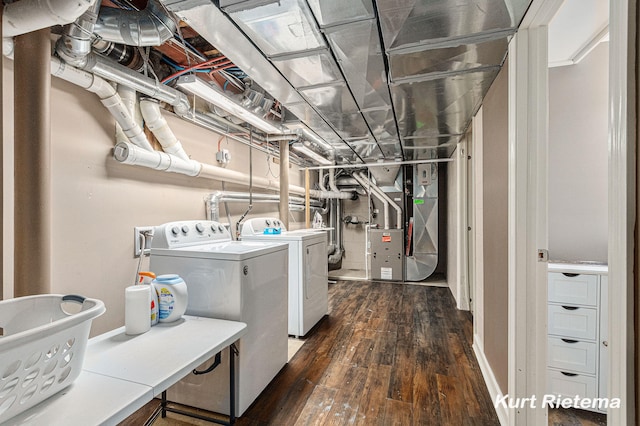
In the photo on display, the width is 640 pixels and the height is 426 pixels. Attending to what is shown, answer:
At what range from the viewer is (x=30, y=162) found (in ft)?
4.24

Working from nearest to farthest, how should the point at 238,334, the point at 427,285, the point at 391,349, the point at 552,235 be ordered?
the point at 238,334
the point at 552,235
the point at 391,349
the point at 427,285

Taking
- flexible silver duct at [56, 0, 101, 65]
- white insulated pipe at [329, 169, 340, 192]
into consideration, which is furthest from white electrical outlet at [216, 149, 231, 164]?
white insulated pipe at [329, 169, 340, 192]

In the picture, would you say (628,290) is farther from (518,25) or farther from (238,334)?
(238,334)

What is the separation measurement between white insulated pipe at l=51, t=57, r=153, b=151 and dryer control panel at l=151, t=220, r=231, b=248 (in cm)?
67

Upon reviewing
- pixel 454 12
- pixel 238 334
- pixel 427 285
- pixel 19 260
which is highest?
pixel 454 12

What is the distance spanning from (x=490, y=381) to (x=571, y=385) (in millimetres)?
439

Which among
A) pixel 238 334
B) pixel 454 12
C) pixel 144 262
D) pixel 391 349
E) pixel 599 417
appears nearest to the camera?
pixel 454 12

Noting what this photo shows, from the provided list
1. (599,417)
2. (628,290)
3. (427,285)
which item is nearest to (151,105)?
(628,290)

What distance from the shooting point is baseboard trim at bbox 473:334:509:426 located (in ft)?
5.24

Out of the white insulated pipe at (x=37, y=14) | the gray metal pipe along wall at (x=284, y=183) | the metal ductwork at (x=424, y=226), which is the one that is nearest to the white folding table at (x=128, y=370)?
the white insulated pipe at (x=37, y=14)

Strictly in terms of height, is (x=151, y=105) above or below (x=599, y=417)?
above

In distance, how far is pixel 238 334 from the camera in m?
1.43

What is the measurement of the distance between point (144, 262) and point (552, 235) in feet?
10.3

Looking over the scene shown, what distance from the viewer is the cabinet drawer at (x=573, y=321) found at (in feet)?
5.69
